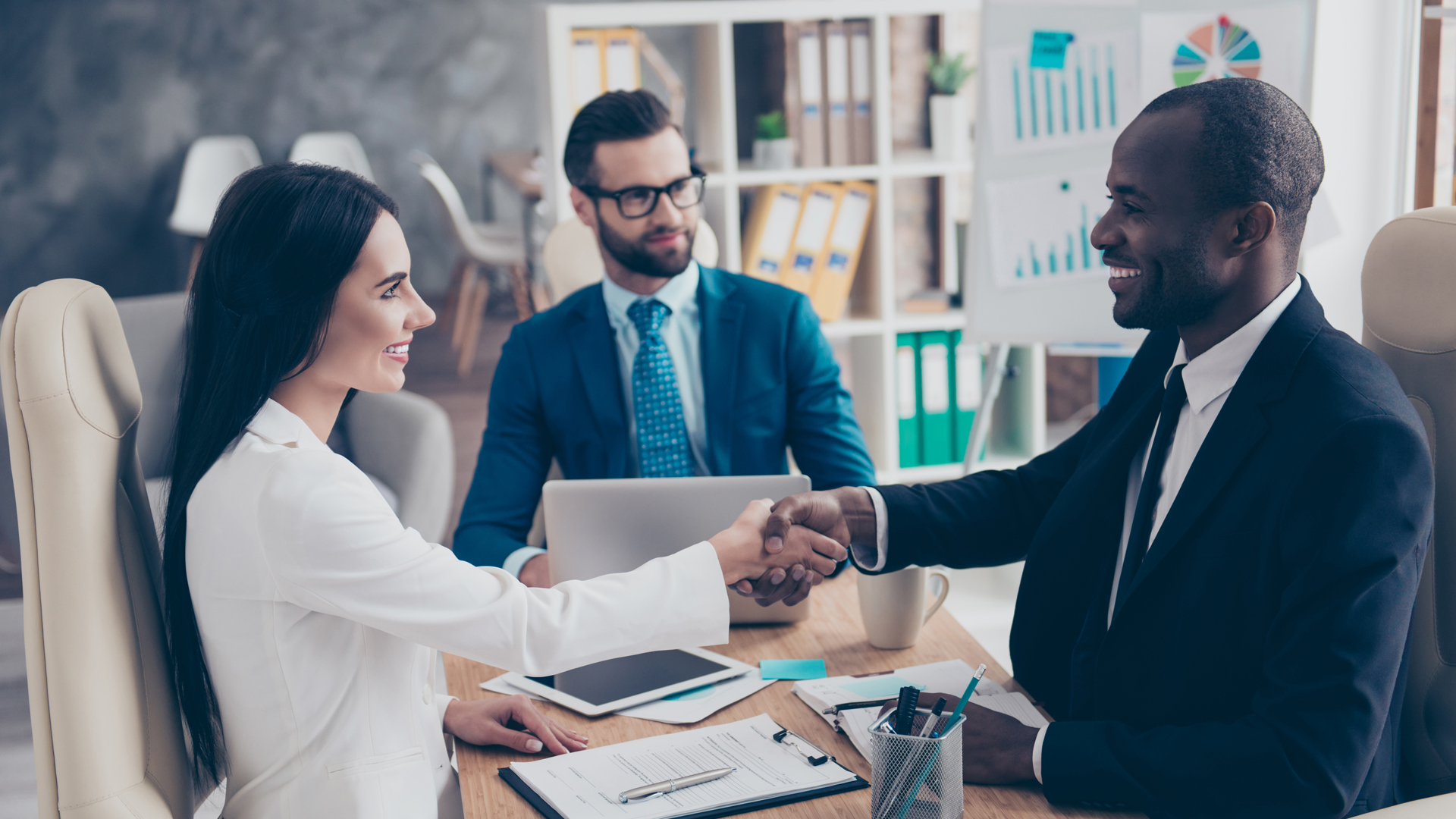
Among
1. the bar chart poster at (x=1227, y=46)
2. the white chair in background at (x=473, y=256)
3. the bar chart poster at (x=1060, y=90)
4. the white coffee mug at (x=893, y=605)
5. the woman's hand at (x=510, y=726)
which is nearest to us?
the woman's hand at (x=510, y=726)

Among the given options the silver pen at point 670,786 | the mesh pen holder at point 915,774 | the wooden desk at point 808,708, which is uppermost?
the mesh pen holder at point 915,774

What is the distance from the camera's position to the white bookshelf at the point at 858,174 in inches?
129

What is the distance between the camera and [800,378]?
227 cm

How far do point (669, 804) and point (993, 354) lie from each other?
2057 millimetres

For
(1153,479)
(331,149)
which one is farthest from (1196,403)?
(331,149)

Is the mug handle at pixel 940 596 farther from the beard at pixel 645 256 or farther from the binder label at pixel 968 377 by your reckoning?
the binder label at pixel 968 377

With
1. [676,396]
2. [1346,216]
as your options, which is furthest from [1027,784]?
[1346,216]

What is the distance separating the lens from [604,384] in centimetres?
220

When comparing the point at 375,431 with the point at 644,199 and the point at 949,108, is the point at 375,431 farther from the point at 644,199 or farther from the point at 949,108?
the point at 949,108

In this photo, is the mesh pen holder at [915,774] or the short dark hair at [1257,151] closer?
the mesh pen holder at [915,774]

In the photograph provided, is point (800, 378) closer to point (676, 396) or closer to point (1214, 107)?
point (676, 396)

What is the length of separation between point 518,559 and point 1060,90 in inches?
67.4

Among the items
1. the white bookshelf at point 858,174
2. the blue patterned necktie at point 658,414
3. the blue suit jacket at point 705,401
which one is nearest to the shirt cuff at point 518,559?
the blue suit jacket at point 705,401

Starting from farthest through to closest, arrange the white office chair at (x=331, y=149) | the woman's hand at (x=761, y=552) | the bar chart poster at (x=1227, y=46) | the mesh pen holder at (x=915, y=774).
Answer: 1. the white office chair at (x=331, y=149)
2. the bar chart poster at (x=1227, y=46)
3. the woman's hand at (x=761, y=552)
4. the mesh pen holder at (x=915, y=774)
